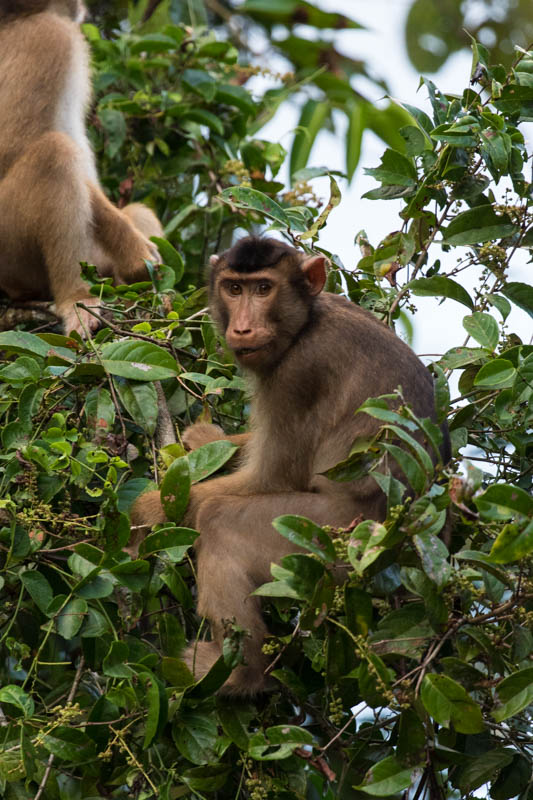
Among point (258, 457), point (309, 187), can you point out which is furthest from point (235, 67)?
point (258, 457)

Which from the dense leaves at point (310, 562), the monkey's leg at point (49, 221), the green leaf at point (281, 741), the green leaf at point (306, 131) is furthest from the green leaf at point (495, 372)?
the green leaf at point (306, 131)

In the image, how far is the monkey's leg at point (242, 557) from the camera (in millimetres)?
3930

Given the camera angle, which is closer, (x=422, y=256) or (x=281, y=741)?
(x=281, y=741)

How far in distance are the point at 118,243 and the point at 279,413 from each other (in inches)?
82.7

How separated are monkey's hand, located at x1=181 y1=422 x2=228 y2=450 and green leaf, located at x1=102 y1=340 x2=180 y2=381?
1.84ft

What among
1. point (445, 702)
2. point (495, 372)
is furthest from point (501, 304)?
point (445, 702)

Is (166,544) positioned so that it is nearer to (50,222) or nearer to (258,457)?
(258,457)

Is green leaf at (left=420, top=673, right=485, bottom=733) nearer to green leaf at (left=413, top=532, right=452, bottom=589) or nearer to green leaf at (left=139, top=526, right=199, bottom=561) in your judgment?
green leaf at (left=413, top=532, right=452, bottom=589)

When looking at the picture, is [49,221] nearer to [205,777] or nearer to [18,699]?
[18,699]

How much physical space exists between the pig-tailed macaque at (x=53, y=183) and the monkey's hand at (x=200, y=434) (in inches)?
42.5

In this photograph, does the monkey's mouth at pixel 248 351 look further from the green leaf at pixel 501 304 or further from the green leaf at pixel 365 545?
the green leaf at pixel 365 545

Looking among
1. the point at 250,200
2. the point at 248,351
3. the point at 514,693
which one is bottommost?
the point at 514,693

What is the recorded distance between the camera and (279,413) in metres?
4.63

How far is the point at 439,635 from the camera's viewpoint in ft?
10.9
